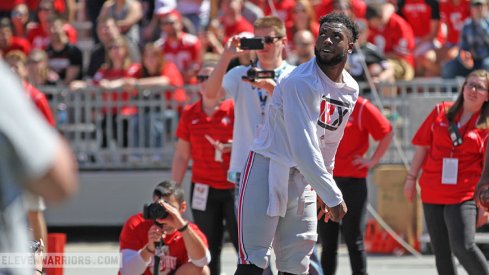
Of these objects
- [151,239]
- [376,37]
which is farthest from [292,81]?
[376,37]

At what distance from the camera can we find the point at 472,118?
7770 millimetres

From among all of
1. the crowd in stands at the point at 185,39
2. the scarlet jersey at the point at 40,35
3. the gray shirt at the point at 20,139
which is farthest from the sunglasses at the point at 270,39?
the scarlet jersey at the point at 40,35

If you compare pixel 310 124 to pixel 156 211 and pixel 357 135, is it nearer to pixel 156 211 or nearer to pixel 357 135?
pixel 156 211

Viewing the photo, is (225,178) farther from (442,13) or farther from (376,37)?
(442,13)

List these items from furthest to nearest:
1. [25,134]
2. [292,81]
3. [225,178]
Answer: [225,178] < [292,81] < [25,134]

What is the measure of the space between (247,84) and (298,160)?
1852mm

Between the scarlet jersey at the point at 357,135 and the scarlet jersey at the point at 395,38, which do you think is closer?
the scarlet jersey at the point at 357,135

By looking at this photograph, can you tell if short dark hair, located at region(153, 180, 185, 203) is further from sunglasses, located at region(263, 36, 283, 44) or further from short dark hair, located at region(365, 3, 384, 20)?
short dark hair, located at region(365, 3, 384, 20)

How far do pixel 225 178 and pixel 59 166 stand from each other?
5284 millimetres

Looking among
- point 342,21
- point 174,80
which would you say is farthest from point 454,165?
point 174,80

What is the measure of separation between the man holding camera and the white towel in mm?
1139

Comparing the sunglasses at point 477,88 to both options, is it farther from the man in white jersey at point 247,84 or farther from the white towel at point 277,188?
the white towel at point 277,188

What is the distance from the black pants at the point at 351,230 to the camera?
8.23 meters

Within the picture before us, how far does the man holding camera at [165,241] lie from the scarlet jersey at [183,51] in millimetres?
6063
